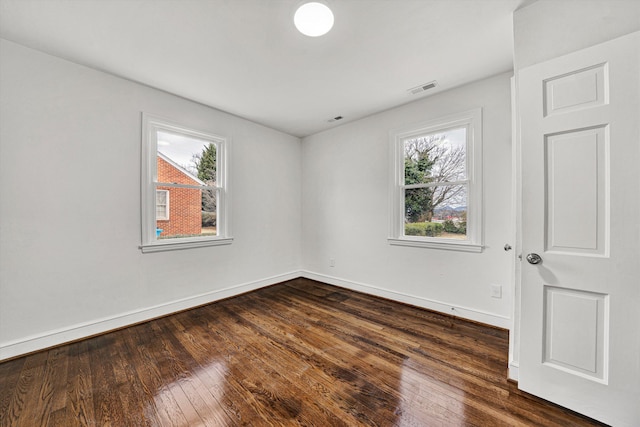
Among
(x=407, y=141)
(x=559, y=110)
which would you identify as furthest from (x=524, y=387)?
(x=407, y=141)

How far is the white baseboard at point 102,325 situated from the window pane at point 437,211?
2.63 meters

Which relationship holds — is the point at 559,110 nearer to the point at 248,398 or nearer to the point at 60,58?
the point at 248,398

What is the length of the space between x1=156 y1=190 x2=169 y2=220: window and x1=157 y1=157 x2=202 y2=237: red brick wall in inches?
1.4

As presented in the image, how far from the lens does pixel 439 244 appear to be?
2.90m

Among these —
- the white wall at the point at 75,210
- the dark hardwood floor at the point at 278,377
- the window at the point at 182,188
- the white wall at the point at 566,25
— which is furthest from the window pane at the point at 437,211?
the white wall at the point at 75,210

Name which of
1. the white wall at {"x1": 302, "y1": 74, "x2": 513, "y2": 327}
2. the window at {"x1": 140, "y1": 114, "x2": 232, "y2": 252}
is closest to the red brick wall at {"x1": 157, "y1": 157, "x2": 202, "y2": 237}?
the window at {"x1": 140, "y1": 114, "x2": 232, "y2": 252}

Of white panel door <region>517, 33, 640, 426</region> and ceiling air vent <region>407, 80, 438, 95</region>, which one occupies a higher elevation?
ceiling air vent <region>407, 80, 438, 95</region>

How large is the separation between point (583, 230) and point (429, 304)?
1.86 metres

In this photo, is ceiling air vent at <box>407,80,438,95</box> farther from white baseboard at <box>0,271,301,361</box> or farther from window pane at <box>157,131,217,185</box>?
white baseboard at <box>0,271,301,361</box>

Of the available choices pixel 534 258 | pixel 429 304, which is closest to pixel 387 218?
pixel 429 304

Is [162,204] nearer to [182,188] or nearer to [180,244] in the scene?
[182,188]

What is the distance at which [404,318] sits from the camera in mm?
2781

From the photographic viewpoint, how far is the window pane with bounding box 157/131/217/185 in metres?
2.95

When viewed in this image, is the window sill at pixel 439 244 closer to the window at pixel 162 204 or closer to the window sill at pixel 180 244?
the window sill at pixel 180 244
